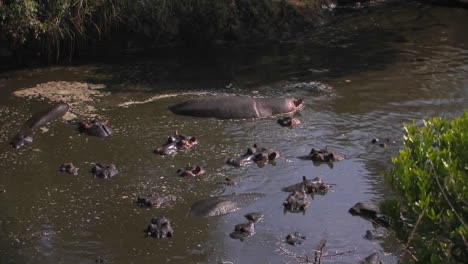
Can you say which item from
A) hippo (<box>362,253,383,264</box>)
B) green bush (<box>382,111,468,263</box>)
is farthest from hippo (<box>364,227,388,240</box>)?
green bush (<box>382,111,468,263</box>)

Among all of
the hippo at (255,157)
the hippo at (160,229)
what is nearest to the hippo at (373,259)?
the hippo at (160,229)

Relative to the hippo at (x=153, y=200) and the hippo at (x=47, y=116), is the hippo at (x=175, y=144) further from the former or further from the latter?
the hippo at (x=47, y=116)

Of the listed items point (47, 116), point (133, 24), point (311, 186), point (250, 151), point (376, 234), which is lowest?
point (376, 234)

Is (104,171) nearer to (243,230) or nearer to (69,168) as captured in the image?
(69,168)

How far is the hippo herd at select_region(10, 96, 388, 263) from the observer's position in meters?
8.53

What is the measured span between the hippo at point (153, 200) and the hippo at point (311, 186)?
59.8 inches

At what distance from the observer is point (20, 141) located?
11.4m

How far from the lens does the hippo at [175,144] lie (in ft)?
35.8

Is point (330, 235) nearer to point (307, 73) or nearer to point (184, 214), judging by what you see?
point (184, 214)

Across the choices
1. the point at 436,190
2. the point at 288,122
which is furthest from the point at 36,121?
the point at 436,190

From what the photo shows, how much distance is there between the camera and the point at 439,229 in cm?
488

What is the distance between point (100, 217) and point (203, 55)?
8.05 meters

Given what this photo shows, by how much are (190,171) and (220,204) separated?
1235 millimetres

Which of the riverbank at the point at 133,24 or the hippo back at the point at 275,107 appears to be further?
the riverbank at the point at 133,24
